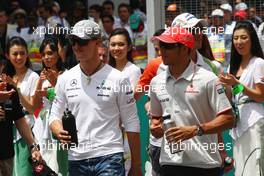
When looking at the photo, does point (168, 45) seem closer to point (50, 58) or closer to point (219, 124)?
point (219, 124)

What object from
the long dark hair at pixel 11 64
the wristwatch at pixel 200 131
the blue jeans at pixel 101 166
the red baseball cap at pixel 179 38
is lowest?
the blue jeans at pixel 101 166

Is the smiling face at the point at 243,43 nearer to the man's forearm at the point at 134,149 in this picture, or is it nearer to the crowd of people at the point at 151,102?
the crowd of people at the point at 151,102

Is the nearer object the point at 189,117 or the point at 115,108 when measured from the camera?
the point at 189,117

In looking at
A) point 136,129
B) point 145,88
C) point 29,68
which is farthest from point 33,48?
point 136,129

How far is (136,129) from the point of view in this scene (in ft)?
22.6

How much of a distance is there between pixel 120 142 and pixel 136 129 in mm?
199

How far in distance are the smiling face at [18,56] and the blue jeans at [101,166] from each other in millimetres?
3467

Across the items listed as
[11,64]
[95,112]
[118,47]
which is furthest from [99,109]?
[11,64]

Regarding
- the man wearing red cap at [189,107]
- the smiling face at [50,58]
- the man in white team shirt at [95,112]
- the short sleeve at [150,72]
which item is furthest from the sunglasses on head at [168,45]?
the smiling face at [50,58]

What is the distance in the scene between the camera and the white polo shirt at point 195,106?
6012 millimetres

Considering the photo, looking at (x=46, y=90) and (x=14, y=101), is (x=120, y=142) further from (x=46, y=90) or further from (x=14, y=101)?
(x=46, y=90)

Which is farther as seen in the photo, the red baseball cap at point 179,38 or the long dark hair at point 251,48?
the long dark hair at point 251,48

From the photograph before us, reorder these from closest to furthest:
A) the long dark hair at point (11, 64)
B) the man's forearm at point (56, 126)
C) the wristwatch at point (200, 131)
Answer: the wristwatch at point (200, 131) < the man's forearm at point (56, 126) < the long dark hair at point (11, 64)

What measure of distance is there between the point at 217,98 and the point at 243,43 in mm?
2561
